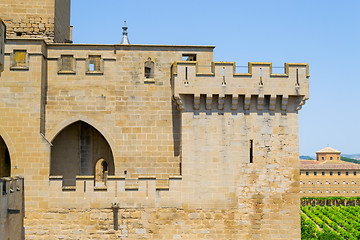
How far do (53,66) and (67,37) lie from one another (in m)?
4.95

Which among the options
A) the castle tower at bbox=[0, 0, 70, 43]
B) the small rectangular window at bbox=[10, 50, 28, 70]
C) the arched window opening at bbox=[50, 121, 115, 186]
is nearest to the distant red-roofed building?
the arched window opening at bbox=[50, 121, 115, 186]

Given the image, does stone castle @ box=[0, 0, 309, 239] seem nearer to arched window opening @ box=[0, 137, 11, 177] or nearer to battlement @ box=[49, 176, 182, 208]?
battlement @ box=[49, 176, 182, 208]

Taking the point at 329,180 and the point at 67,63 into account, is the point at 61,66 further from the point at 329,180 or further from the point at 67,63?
the point at 329,180

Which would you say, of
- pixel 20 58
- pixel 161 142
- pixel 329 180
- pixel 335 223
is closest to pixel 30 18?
pixel 20 58

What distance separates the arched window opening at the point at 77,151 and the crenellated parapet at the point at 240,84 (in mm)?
4687

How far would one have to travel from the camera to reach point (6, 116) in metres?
17.8

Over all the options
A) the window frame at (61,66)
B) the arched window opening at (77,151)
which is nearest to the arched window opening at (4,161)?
the arched window opening at (77,151)

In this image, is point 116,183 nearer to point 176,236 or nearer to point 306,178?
point 176,236

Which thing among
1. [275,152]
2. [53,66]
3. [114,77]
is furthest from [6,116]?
[275,152]

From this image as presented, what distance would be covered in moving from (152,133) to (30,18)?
7363 millimetres

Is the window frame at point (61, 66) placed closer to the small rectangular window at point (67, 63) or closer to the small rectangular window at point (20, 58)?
the small rectangular window at point (67, 63)

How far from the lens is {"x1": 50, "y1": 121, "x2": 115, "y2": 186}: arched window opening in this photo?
2019cm

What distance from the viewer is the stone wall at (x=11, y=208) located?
46.9 ft

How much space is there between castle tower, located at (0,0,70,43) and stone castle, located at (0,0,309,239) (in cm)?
4
